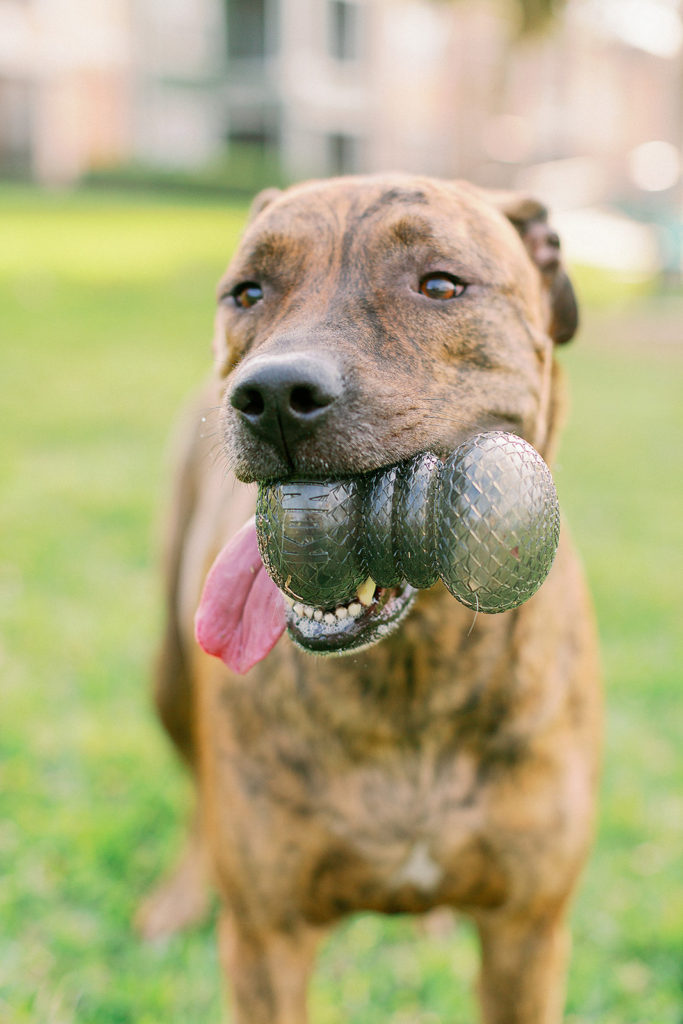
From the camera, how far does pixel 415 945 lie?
131 inches

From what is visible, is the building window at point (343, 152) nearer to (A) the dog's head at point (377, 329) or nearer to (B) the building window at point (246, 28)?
(B) the building window at point (246, 28)

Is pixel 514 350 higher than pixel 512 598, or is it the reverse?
pixel 514 350

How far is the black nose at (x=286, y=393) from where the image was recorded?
72.7 inches

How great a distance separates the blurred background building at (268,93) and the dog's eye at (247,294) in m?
24.9

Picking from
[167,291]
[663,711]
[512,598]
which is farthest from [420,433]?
[167,291]

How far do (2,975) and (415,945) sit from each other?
1.23 metres

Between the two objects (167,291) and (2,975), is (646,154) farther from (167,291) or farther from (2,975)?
(2,975)

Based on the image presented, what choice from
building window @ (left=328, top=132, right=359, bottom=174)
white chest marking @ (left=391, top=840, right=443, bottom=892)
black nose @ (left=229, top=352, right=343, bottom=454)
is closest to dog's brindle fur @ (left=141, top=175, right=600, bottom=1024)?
white chest marking @ (left=391, top=840, right=443, bottom=892)

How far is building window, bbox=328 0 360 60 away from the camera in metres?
36.2

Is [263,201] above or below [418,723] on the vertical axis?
above

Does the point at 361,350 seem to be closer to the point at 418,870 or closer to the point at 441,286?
the point at 441,286

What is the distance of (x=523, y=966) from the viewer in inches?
100

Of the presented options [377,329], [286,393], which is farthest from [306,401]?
[377,329]

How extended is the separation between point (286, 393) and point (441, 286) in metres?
0.58
